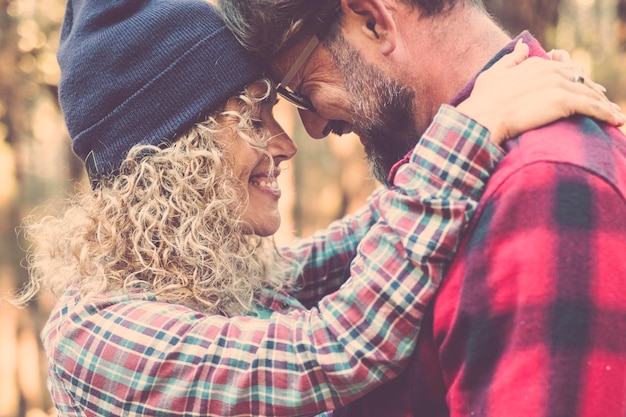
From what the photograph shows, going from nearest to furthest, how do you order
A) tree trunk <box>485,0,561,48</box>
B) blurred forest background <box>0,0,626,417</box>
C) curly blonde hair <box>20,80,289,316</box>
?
curly blonde hair <box>20,80,289,316</box> < tree trunk <box>485,0,561,48</box> < blurred forest background <box>0,0,626,417</box>

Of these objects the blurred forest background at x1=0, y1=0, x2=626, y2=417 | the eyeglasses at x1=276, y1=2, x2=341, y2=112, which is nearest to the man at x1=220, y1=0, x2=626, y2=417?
the eyeglasses at x1=276, y1=2, x2=341, y2=112

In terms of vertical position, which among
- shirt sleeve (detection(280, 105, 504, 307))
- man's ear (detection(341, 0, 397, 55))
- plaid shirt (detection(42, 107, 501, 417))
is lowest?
plaid shirt (detection(42, 107, 501, 417))

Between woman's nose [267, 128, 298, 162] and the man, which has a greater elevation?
woman's nose [267, 128, 298, 162]

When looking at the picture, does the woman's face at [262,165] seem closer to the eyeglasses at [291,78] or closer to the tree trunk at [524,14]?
the eyeglasses at [291,78]

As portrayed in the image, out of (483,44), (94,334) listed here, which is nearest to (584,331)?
(483,44)

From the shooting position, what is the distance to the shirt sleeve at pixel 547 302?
37.2 inches

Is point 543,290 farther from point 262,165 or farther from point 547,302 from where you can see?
point 262,165

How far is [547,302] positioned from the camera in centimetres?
95

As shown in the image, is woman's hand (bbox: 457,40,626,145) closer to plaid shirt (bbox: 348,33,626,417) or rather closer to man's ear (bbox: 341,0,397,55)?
plaid shirt (bbox: 348,33,626,417)

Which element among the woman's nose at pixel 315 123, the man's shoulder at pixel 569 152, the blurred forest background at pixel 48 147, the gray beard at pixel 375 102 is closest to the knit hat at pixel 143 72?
the woman's nose at pixel 315 123

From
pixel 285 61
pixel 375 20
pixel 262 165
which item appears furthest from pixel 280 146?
pixel 375 20

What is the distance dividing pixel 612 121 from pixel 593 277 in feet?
1.24

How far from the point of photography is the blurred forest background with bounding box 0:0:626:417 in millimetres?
4680

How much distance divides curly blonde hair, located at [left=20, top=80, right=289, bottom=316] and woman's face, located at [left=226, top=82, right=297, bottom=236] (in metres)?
0.02
